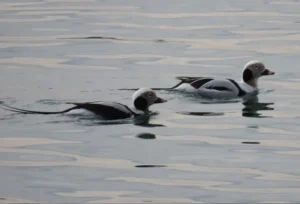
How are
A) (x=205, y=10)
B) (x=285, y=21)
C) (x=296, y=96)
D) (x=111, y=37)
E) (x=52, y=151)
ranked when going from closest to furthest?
1. (x=52, y=151)
2. (x=296, y=96)
3. (x=111, y=37)
4. (x=285, y=21)
5. (x=205, y=10)

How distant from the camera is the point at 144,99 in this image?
16.3 meters

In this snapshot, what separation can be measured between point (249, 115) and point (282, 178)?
4.05m

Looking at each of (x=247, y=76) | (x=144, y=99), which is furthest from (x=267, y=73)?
(x=144, y=99)

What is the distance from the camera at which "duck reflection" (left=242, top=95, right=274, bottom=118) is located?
1645 cm

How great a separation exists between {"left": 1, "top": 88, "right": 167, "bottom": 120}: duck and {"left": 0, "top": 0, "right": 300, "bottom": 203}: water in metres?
0.16

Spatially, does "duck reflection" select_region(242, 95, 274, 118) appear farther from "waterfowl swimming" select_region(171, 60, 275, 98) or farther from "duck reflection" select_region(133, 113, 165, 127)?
"duck reflection" select_region(133, 113, 165, 127)

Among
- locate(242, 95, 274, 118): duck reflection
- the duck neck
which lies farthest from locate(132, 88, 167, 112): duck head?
the duck neck

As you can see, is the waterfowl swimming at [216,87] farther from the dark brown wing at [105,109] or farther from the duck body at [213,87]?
the dark brown wing at [105,109]

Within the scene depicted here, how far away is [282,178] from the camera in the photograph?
12.4 metres

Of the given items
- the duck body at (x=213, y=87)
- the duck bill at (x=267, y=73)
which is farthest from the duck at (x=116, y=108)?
the duck bill at (x=267, y=73)

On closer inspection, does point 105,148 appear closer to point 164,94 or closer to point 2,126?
point 2,126

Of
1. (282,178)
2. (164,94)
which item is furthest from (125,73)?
(282,178)

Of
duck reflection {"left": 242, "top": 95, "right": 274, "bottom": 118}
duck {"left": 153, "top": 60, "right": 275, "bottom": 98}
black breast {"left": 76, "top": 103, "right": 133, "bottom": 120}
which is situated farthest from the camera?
duck {"left": 153, "top": 60, "right": 275, "bottom": 98}

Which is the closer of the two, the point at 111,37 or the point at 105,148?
the point at 105,148
